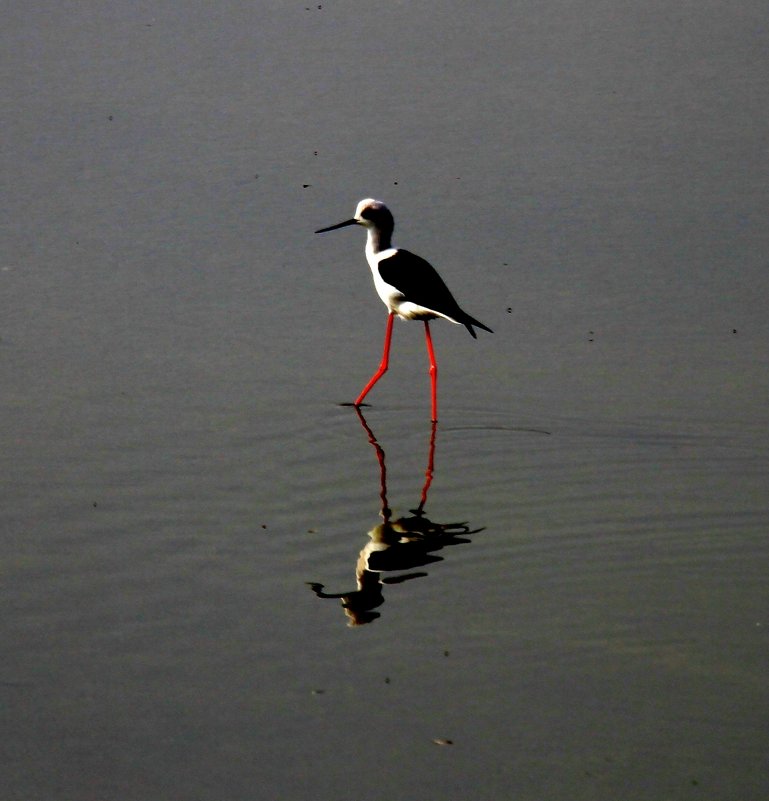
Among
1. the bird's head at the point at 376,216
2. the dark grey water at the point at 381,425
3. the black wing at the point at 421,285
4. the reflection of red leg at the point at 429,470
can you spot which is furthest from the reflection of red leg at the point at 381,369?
the bird's head at the point at 376,216

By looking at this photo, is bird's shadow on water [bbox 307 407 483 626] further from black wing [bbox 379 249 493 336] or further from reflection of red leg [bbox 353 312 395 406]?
black wing [bbox 379 249 493 336]

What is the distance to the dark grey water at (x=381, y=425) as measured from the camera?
19.1ft

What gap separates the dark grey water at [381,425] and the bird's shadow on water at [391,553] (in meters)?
0.02

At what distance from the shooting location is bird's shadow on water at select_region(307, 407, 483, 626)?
6.89m

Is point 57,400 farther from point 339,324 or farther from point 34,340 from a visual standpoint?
point 339,324

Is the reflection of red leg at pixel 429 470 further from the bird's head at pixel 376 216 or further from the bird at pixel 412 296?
the bird's head at pixel 376 216

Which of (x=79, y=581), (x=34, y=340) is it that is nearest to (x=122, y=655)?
(x=79, y=581)

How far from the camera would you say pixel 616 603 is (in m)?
6.92

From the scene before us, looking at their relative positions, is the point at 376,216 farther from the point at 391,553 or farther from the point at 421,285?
the point at 391,553

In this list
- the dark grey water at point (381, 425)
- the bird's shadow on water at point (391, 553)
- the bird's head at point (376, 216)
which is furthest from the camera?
the bird's head at point (376, 216)

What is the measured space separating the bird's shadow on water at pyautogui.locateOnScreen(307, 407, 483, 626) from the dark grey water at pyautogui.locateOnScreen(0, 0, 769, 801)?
0.02 metres

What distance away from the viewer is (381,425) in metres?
9.12

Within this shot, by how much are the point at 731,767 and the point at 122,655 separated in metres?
2.36

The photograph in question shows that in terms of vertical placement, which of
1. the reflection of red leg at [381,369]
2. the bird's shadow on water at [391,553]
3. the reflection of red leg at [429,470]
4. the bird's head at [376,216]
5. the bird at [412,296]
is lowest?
the bird's shadow on water at [391,553]
